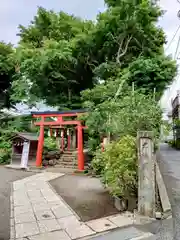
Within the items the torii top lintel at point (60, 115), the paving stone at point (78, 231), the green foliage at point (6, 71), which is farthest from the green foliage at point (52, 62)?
the paving stone at point (78, 231)

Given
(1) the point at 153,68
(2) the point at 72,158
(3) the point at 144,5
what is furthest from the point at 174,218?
(3) the point at 144,5

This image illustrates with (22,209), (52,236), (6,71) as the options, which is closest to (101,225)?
(52,236)

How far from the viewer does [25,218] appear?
13.7 ft

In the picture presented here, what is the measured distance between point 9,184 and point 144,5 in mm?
12700

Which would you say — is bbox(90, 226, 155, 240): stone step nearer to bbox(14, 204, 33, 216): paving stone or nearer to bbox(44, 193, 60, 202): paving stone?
bbox(14, 204, 33, 216): paving stone

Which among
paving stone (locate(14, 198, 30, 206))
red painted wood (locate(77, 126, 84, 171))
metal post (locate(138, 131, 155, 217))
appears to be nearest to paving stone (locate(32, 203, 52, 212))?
paving stone (locate(14, 198, 30, 206))

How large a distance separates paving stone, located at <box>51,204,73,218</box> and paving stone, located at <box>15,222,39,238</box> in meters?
0.61

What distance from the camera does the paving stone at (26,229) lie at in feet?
11.4

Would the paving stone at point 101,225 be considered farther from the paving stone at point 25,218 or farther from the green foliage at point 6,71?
the green foliage at point 6,71

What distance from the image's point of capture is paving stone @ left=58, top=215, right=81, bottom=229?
12.6 ft

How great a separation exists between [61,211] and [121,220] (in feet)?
4.35

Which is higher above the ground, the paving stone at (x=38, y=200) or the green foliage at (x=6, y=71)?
the green foliage at (x=6, y=71)

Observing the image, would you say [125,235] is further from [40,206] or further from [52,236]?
[40,206]

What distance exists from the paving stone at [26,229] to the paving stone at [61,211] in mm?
610
